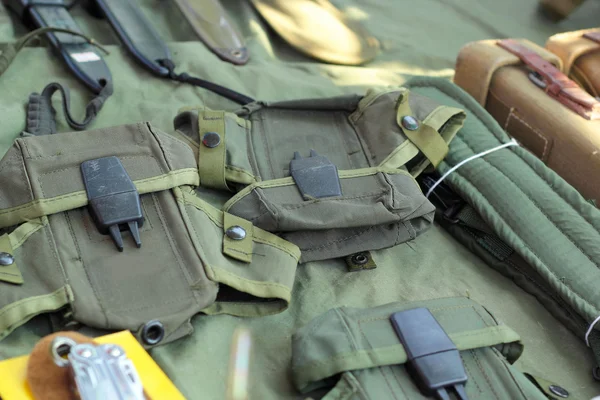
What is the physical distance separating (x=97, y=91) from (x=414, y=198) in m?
0.81

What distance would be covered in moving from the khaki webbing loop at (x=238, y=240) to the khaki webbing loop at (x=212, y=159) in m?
0.11

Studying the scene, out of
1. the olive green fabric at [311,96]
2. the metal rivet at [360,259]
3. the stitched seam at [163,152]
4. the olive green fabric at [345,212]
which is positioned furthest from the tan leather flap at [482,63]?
the stitched seam at [163,152]

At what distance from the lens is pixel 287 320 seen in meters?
1.13

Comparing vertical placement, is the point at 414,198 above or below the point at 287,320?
above

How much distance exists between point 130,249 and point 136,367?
210 millimetres

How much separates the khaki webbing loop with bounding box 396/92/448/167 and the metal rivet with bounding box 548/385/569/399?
20.1 inches

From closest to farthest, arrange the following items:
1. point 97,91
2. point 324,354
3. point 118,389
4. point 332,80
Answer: point 118,389, point 324,354, point 97,91, point 332,80

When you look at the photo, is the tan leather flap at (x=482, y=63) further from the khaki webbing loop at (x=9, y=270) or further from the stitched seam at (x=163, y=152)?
the khaki webbing loop at (x=9, y=270)

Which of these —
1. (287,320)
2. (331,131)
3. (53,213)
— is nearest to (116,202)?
(53,213)

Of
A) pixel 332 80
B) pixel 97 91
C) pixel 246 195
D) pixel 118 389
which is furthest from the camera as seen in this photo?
pixel 332 80

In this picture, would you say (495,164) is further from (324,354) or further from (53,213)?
(53,213)

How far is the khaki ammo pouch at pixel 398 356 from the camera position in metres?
0.94

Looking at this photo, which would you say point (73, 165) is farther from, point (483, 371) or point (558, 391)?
point (558, 391)

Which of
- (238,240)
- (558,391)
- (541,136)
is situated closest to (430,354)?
(558,391)
